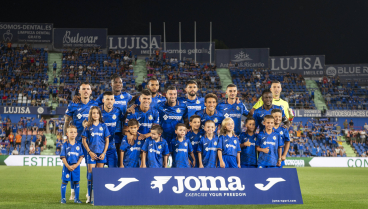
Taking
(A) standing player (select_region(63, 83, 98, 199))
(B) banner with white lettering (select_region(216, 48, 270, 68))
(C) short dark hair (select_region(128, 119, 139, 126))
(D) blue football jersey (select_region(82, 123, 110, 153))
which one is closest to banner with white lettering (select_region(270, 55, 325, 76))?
(B) banner with white lettering (select_region(216, 48, 270, 68))

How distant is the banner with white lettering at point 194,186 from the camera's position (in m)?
6.48

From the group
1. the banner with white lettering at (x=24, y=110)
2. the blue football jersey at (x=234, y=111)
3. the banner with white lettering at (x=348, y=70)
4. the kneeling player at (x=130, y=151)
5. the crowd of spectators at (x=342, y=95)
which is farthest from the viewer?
the banner with white lettering at (x=348, y=70)

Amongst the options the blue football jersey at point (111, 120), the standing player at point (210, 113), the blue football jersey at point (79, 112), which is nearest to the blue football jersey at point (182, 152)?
the standing player at point (210, 113)

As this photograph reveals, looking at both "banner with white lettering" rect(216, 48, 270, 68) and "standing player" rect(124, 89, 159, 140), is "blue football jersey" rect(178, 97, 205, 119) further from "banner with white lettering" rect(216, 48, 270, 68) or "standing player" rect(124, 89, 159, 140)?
"banner with white lettering" rect(216, 48, 270, 68)

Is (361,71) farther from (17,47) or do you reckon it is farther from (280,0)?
(17,47)

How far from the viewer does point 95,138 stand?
752 cm

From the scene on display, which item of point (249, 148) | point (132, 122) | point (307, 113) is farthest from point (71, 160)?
point (307, 113)

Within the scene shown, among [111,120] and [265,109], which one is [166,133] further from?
[265,109]

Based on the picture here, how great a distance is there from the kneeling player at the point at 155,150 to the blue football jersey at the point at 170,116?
0.52m

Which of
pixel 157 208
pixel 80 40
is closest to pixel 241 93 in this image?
pixel 80 40

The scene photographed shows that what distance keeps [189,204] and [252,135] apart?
2397 mm

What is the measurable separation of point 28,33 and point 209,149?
3433cm

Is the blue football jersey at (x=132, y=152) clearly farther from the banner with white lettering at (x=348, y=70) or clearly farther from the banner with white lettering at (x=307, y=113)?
the banner with white lettering at (x=348, y=70)

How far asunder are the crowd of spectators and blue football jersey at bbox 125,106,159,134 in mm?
28358
